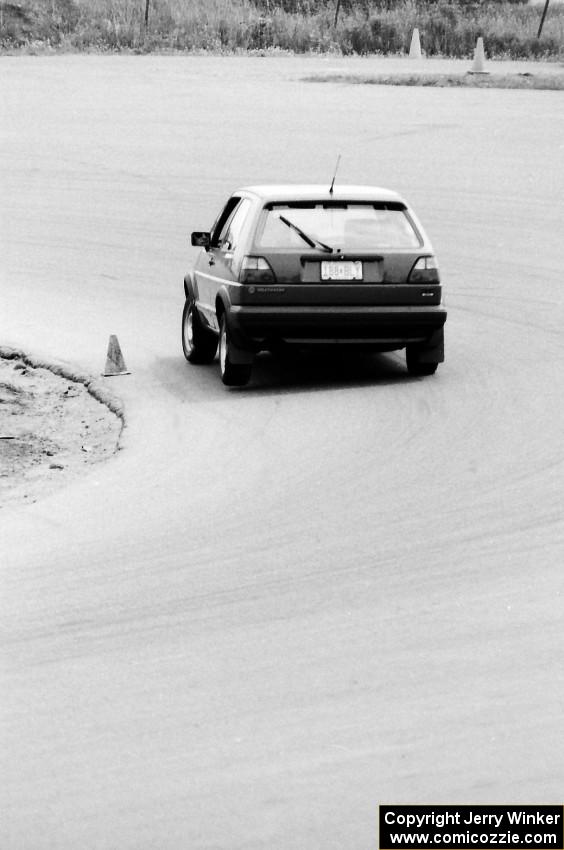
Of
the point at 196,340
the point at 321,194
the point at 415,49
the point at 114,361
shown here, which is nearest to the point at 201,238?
the point at 196,340

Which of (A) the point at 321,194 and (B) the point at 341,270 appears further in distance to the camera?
(A) the point at 321,194

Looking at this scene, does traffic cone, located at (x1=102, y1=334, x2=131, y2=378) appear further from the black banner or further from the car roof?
the black banner

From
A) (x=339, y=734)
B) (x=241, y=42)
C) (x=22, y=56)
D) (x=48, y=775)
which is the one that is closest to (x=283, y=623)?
(x=339, y=734)

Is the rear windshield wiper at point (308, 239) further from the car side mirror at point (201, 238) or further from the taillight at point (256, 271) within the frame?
the car side mirror at point (201, 238)

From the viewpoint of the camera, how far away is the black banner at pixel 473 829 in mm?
5309

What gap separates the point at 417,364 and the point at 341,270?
1.20 metres

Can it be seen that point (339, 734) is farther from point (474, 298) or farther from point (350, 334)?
point (474, 298)

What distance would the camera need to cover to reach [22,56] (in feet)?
145

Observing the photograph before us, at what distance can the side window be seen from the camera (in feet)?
47.5

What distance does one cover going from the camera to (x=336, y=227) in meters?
13.9

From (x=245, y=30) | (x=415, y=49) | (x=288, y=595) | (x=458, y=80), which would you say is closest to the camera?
(x=288, y=595)

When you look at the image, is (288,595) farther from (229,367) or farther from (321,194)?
(321,194)

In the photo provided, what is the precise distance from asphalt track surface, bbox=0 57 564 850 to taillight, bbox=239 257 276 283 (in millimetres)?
949

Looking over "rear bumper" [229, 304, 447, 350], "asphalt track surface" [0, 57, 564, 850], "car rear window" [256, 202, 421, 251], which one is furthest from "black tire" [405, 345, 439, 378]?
"car rear window" [256, 202, 421, 251]
